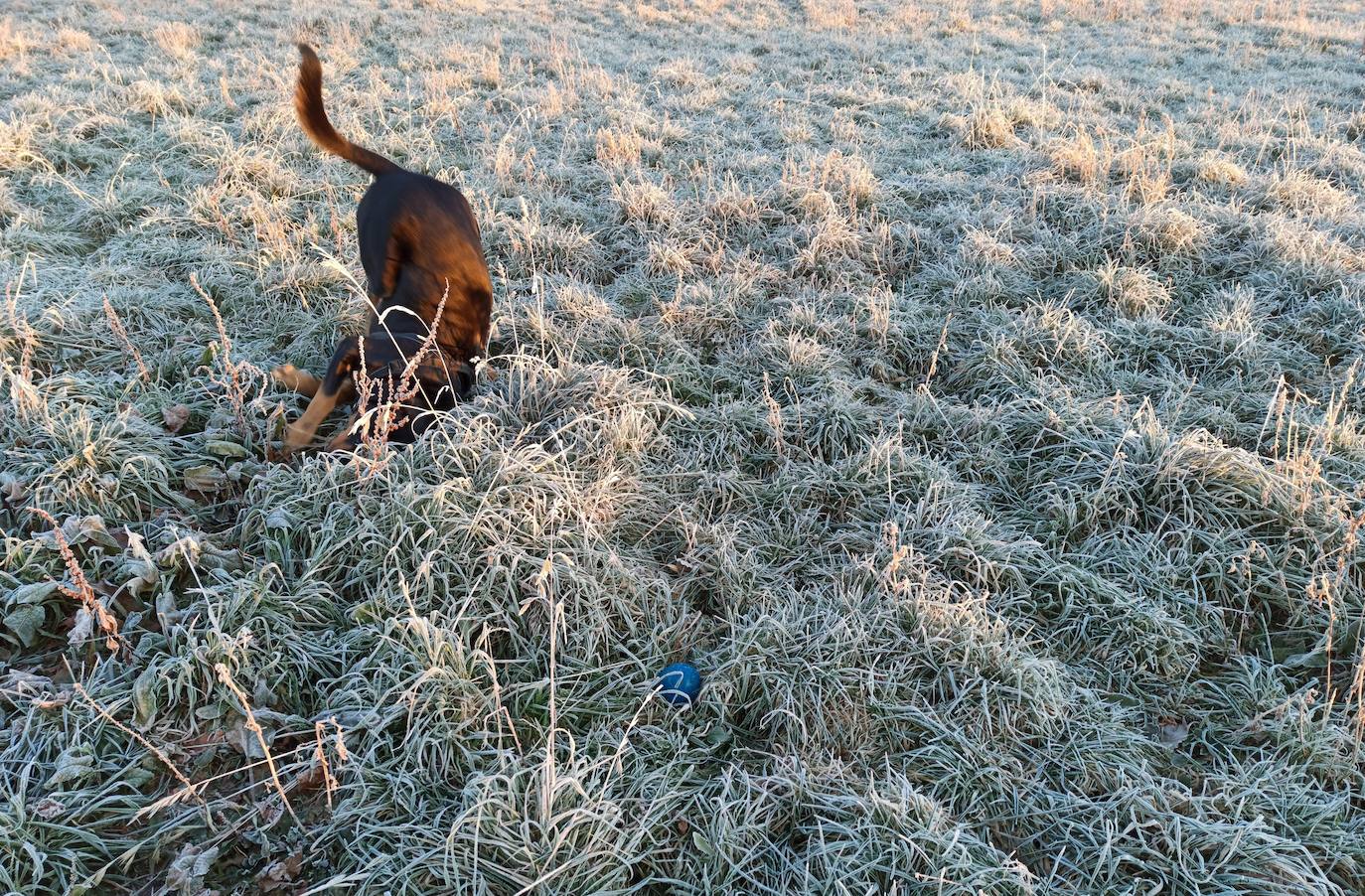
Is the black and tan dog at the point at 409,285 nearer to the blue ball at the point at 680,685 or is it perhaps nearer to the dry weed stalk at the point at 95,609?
the dry weed stalk at the point at 95,609

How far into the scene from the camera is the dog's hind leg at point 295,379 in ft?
10.5

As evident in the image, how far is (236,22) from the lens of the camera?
10539mm

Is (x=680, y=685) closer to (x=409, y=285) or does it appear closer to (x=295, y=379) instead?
(x=295, y=379)

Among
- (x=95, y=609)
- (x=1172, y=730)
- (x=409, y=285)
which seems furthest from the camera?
(x=409, y=285)

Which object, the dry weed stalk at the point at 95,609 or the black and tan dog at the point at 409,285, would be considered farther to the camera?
the black and tan dog at the point at 409,285

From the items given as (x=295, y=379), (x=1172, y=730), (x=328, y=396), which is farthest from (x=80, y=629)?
(x=1172, y=730)

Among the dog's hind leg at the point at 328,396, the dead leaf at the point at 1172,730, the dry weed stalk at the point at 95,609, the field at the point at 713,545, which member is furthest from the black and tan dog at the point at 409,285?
the dead leaf at the point at 1172,730

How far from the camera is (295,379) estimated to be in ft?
10.6

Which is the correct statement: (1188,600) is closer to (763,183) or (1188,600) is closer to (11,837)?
(11,837)

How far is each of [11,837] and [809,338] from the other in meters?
3.48

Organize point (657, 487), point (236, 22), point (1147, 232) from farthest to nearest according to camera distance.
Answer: point (236, 22) < point (1147, 232) < point (657, 487)

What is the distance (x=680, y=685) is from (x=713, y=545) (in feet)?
2.10

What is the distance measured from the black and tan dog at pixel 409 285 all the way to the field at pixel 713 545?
187mm

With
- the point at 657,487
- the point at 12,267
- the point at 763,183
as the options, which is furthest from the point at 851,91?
the point at 12,267
